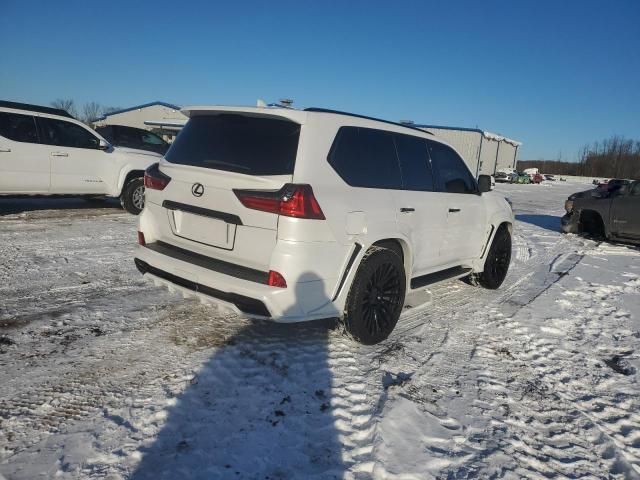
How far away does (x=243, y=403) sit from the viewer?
9.14ft

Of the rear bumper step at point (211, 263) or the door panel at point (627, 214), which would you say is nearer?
the rear bumper step at point (211, 263)

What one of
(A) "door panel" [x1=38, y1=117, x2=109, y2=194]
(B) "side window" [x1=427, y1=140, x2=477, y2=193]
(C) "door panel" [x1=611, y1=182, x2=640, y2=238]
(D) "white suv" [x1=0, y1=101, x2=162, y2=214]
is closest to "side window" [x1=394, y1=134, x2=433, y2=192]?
(B) "side window" [x1=427, y1=140, x2=477, y2=193]

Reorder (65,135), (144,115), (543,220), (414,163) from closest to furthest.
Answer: (414,163), (65,135), (543,220), (144,115)

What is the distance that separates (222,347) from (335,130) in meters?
1.94

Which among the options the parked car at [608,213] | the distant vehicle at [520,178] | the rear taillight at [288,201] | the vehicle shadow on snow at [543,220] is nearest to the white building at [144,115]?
the distant vehicle at [520,178]

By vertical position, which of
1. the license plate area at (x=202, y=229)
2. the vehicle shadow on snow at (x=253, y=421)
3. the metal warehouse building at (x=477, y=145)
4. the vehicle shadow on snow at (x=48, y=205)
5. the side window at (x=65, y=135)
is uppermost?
the metal warehouse building at (x=477, y=145)

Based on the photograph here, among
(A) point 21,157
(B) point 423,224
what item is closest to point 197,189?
(B) point 423,224

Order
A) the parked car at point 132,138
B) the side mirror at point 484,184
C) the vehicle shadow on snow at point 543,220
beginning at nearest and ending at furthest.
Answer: the side mirror at point 484,184 < the parked car at point 132,138 < the vehicle shadow on snow at point 543,220

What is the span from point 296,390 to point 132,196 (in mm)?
7644

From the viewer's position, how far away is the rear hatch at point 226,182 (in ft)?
10.1

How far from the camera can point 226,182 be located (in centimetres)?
317

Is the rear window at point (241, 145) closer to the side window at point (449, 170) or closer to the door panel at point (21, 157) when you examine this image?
the side window at point (449, 170)

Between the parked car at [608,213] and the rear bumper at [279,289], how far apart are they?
954 centimetres

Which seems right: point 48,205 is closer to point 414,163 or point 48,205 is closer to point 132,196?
point 132,196
